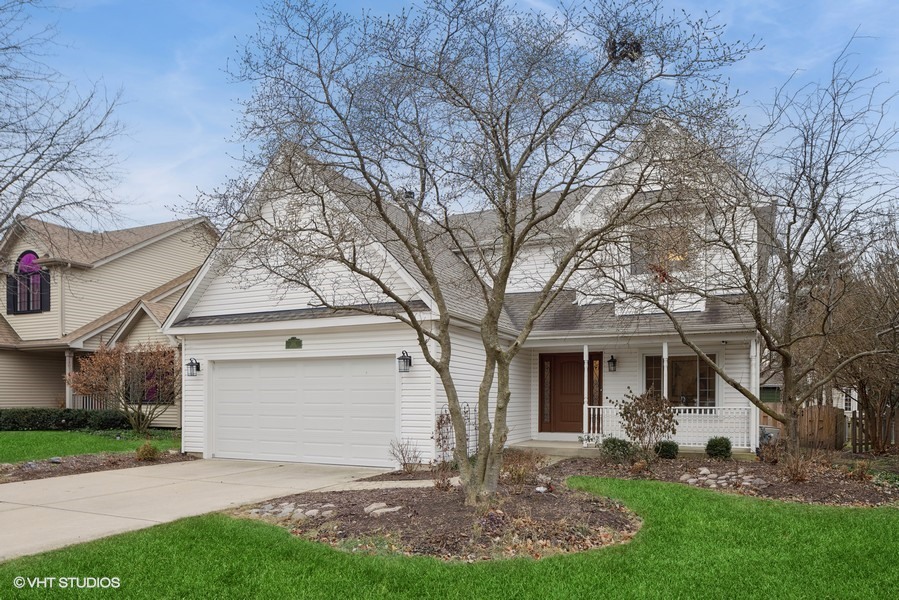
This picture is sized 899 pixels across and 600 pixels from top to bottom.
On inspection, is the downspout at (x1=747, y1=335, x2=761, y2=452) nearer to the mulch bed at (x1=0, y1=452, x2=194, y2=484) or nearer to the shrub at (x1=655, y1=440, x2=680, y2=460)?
the shrub at (x1=655, y1=440, x2=680, y2=460)

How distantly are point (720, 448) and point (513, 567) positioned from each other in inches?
353

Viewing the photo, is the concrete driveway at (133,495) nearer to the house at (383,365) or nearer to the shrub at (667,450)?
the house at (383,365)

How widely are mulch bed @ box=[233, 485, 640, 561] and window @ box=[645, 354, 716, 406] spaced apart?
26.0ft

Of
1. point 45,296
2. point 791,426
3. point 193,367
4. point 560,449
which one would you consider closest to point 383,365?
point 560,449

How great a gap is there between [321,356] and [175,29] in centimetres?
653

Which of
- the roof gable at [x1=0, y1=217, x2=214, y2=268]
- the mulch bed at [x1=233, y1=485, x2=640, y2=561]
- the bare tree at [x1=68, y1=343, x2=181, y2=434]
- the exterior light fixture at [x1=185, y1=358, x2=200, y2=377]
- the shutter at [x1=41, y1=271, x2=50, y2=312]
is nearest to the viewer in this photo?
the mulch bed at [x1=233, y1=485, x2=640, y2=561]

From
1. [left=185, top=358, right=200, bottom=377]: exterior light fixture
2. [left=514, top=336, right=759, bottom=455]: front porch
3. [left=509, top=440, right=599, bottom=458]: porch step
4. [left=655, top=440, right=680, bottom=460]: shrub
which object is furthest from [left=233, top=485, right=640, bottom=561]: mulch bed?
[left=185, top=358, right=200, bottom=377]: exterior light fixture

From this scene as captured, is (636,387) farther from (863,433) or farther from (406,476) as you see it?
(406,476)

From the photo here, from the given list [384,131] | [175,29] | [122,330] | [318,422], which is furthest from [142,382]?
[384,131]

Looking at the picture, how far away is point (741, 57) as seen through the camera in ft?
26.2

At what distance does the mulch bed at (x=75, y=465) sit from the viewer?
12844 mm

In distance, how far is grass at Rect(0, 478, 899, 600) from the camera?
5773 millimetres

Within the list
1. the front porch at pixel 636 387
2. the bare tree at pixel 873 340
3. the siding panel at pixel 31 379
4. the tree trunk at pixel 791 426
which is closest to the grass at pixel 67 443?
the siding panel at pixel 31 379

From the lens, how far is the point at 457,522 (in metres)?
7.61
